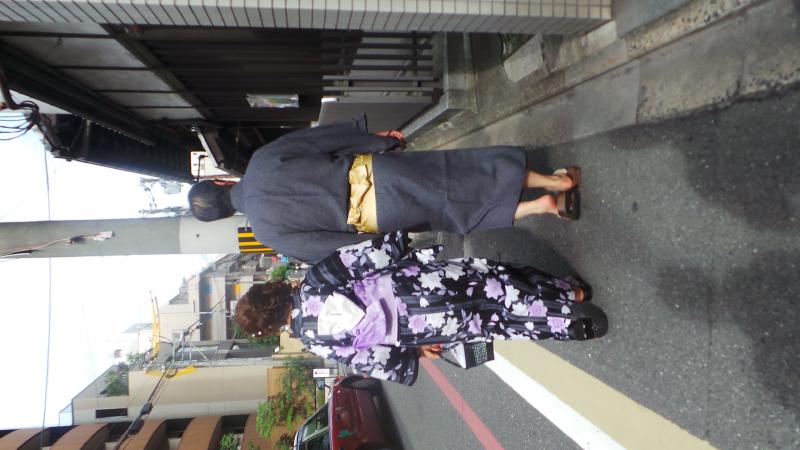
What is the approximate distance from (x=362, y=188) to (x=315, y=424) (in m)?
7.30

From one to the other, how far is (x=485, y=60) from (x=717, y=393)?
3934mm

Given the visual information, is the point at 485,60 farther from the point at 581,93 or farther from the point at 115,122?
the point at 115,122

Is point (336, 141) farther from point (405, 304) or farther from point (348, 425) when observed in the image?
point (348, 425)

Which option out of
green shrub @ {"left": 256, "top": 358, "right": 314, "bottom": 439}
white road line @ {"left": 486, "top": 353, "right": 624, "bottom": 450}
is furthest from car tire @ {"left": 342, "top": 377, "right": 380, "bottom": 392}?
white road line @ {"left": 486, "top": 353, "right": 624, "bottom": 450}

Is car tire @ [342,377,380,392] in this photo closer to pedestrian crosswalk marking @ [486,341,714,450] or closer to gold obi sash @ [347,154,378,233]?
pedestrian crosswalk marking @ [486,341,714,450]

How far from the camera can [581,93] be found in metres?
3.71

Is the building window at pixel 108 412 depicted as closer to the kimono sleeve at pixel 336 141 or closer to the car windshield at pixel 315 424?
the car windshield at pixel 315 424

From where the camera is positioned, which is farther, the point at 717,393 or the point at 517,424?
the point at 517,424

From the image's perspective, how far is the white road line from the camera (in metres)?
3.55

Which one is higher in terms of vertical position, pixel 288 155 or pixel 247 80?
pixel 247 80

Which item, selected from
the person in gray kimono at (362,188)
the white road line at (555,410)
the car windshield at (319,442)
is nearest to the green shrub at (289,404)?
the car windshield at (319,442)

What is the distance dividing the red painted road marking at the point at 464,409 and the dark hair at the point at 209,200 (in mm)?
3839

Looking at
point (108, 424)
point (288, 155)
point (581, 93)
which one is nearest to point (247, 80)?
point (288, 155)

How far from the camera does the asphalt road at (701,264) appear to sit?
216cm
